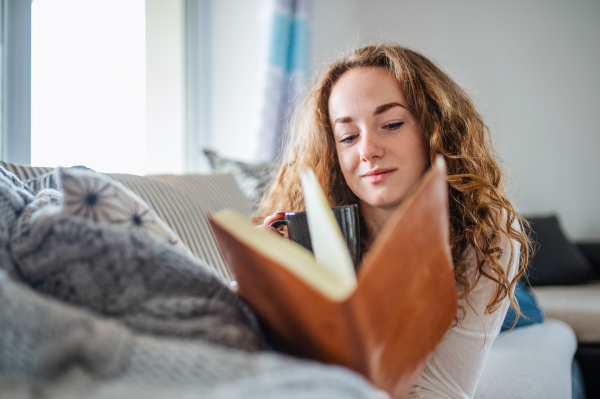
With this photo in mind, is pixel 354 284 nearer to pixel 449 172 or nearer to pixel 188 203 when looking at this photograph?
pixel 449 172

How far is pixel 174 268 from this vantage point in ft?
1.11

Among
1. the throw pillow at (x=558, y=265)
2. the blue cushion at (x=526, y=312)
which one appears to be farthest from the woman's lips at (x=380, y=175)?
the throw pillow at (x=558, y=265)

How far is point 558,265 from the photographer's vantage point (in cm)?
210

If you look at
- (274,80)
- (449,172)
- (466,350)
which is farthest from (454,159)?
(274,80)

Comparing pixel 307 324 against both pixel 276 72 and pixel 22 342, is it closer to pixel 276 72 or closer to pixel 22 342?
pixel 22 342

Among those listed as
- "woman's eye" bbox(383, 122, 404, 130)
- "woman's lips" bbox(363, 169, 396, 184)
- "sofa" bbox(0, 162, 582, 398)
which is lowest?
"sofa" bbox(0, 162, 582, 398)

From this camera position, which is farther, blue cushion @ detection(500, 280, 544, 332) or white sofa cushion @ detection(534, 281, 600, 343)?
white sofa cushion @ detection(534, 281, 600, 343)

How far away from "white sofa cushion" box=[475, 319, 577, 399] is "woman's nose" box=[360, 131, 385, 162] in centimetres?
62

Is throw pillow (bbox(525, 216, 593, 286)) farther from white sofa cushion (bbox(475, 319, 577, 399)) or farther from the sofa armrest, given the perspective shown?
white sofa cushion (bbox(475, 319, 577, 399))

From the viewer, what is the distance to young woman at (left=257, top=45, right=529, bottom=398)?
2.31ft

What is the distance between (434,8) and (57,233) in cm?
298

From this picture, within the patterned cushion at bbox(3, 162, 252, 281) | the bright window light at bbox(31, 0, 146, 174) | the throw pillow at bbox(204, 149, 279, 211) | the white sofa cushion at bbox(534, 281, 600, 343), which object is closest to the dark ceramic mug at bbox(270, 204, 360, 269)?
the patterned cushion at bbox(3, 162, 252, 281)

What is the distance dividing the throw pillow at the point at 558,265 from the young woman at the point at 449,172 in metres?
1.57

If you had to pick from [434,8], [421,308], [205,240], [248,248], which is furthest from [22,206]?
[434,8]
